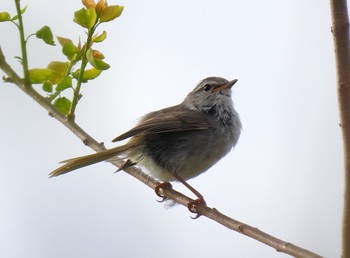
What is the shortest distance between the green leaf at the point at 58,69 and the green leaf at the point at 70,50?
0.09 metres

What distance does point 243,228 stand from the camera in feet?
7.25

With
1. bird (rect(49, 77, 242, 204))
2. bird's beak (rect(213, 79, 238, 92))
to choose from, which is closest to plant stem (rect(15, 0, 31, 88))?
bird (rect(49, 77, 242, 204))

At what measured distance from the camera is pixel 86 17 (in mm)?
2445

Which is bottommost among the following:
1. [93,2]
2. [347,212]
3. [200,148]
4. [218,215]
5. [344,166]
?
[347,212]

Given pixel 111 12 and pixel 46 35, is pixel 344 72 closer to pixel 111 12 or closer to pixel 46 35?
pixel 111 12

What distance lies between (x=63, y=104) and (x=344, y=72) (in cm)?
183

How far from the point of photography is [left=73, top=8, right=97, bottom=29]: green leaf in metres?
2.43

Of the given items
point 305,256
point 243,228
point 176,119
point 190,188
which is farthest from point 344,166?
point 176,119

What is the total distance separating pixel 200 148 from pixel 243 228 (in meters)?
2.23

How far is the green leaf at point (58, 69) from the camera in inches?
106

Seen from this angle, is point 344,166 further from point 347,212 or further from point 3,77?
point 3,77

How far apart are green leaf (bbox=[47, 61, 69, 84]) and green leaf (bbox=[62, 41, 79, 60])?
9 cm

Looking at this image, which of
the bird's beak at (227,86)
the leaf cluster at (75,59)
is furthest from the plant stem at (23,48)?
the bird's beak at (227,86)

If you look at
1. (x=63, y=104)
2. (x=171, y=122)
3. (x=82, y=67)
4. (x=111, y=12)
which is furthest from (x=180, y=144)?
(x=111, y=12)
